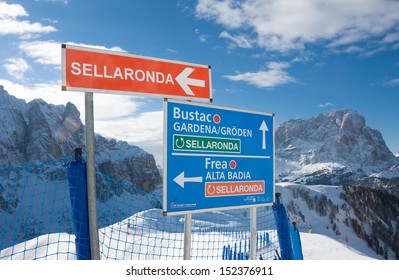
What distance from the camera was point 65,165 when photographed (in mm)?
4754

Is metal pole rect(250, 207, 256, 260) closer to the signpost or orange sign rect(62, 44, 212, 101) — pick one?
the signpost

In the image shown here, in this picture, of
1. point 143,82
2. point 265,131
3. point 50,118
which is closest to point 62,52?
point 143,82

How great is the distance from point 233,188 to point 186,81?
1.70m

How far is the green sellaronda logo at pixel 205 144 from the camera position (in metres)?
4.62

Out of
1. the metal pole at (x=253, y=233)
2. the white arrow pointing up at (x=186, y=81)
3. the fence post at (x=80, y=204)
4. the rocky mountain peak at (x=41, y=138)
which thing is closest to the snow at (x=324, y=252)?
the metal pole at (x=253, y=233)


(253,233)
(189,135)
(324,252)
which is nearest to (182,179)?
(189,135)

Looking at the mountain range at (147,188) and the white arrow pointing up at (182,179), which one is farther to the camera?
the mountain range at (147,188)

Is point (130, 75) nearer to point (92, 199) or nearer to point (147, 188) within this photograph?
point (92, 199)

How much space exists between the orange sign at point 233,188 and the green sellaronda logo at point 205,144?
1.59 feet

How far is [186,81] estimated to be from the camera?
4941 mm

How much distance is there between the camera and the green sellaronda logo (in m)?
4.62

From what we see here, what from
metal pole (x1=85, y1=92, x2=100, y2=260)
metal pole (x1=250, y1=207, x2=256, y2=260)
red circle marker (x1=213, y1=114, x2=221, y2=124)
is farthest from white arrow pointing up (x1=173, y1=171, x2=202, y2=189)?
metal pole (x1=250, y1=207, x2=256, y2=260)

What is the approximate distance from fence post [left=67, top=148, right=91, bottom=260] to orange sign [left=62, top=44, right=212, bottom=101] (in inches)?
41.2

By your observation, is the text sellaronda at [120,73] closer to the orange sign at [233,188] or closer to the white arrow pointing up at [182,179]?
the white arrow pointing up at [182,179]
